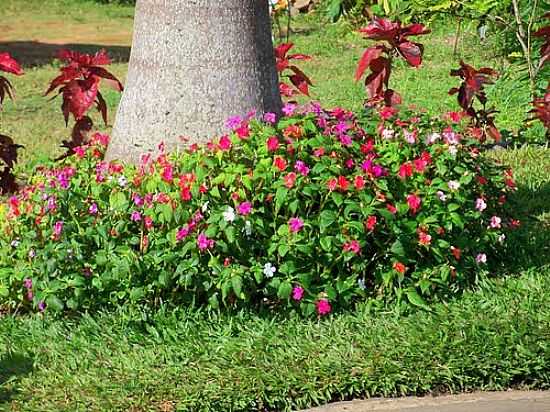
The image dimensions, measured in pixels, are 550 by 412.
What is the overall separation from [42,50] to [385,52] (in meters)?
10.7

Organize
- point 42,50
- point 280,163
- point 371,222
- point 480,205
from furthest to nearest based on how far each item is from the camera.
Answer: point 42,50, point 480,205, point 280,163, point 371,222

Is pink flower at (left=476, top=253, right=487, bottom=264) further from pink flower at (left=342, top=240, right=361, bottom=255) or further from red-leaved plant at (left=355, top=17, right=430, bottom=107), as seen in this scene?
red-leaved plant at (left=355, top=17, right=430, bottom=107)

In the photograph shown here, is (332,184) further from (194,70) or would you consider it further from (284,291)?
(194,70)

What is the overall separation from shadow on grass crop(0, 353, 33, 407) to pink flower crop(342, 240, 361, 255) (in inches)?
51.5

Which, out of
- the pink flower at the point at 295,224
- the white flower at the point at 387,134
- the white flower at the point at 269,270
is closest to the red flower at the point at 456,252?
the white flower at the point at 387,134

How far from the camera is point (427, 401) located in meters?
3.96

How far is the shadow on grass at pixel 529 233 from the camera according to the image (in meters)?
5.07

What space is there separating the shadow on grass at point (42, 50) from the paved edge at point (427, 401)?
1069 cm

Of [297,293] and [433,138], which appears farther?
[433,138]

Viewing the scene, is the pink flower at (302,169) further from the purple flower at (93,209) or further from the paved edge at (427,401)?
the paved edge at (427,401)

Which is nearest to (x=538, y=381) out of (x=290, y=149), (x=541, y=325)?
(x=541, y=325)

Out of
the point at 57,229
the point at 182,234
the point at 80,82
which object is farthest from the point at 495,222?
the point at 80,82

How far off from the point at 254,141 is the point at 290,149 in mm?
171

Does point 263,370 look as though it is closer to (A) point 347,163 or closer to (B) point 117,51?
(A) point 347,163
